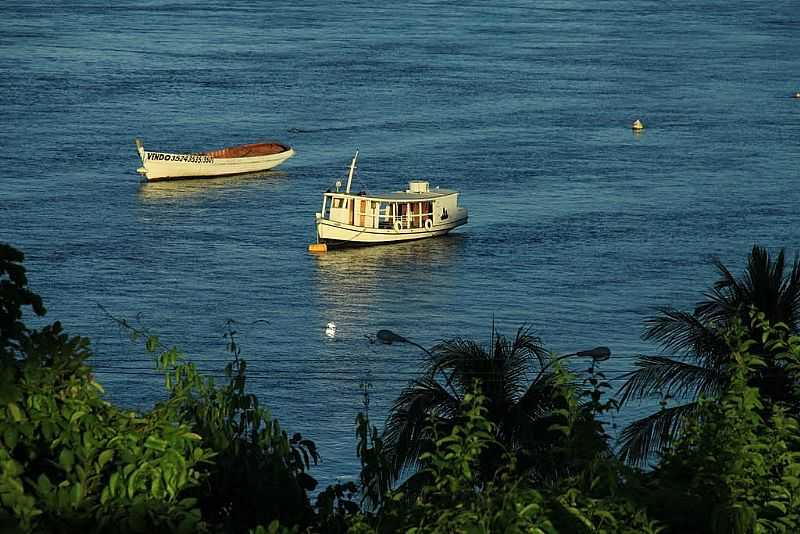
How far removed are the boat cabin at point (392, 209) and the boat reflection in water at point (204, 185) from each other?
40.2 feet

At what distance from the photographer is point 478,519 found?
11.2 metres

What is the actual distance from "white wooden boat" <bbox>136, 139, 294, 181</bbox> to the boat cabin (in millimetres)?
14011

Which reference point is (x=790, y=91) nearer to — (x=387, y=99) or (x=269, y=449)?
(x=387, y=99)

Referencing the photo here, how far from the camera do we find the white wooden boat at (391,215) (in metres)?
78.1

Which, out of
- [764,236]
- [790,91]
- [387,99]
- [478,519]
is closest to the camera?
[478,519]

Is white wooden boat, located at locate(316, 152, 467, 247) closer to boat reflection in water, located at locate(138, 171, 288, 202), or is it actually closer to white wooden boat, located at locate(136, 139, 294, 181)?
boat reflection in water, located at locate(138, 171, 288, 202)

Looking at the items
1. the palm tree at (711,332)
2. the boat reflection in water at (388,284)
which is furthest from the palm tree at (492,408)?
the boat reflection in water at (388,284)

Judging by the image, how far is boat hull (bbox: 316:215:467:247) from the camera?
250ft

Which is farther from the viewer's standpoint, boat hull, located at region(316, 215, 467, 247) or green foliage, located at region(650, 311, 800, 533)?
boat hull, located at region(316, 215, 467, 247)

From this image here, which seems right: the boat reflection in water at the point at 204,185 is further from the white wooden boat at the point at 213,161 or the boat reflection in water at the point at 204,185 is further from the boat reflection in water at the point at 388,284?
the boat reflection in water at the point at 388,284

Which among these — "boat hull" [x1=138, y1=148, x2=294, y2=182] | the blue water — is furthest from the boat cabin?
"boat hull" [x1=138, y1=148, x2=294, y2=182]

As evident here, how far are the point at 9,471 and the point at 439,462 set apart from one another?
364 cm

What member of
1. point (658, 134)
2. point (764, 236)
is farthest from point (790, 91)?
point (764, 236)

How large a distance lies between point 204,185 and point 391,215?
17680 millimetres
